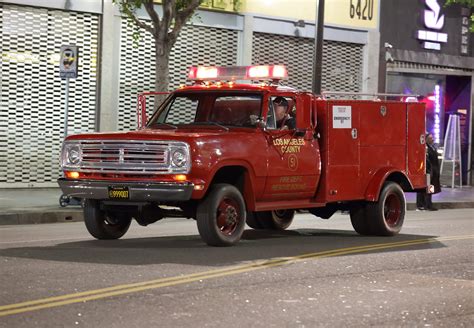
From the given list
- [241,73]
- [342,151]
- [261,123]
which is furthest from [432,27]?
[261,123]

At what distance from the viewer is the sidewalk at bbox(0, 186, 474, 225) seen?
20344 mm

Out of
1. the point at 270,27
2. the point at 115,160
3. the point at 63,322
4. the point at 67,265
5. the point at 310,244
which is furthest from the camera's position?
the point at 270,27

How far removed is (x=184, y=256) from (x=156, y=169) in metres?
1.35

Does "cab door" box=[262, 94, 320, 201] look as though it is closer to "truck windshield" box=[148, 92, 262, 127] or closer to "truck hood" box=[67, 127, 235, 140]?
"truck windshield" box=[148, 92, 262, 127]

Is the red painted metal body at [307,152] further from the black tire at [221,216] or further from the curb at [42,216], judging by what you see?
the curb at [42,216]

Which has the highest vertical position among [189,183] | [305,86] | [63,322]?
[305,86]

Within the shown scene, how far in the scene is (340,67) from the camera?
34781 mm

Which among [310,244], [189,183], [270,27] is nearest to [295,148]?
[310,244]

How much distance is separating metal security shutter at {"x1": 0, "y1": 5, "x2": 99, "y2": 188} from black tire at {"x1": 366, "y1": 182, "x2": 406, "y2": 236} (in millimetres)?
11187

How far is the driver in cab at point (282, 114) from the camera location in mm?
16016

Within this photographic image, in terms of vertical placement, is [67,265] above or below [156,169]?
below

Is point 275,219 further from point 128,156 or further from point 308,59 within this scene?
point 308,59

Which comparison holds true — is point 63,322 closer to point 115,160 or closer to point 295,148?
point 115,160

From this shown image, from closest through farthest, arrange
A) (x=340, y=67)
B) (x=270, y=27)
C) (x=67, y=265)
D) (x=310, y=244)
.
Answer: (x=67, y=265) < (x=310, y=244) < (x=270, y=27) < (x=340, y=67)
